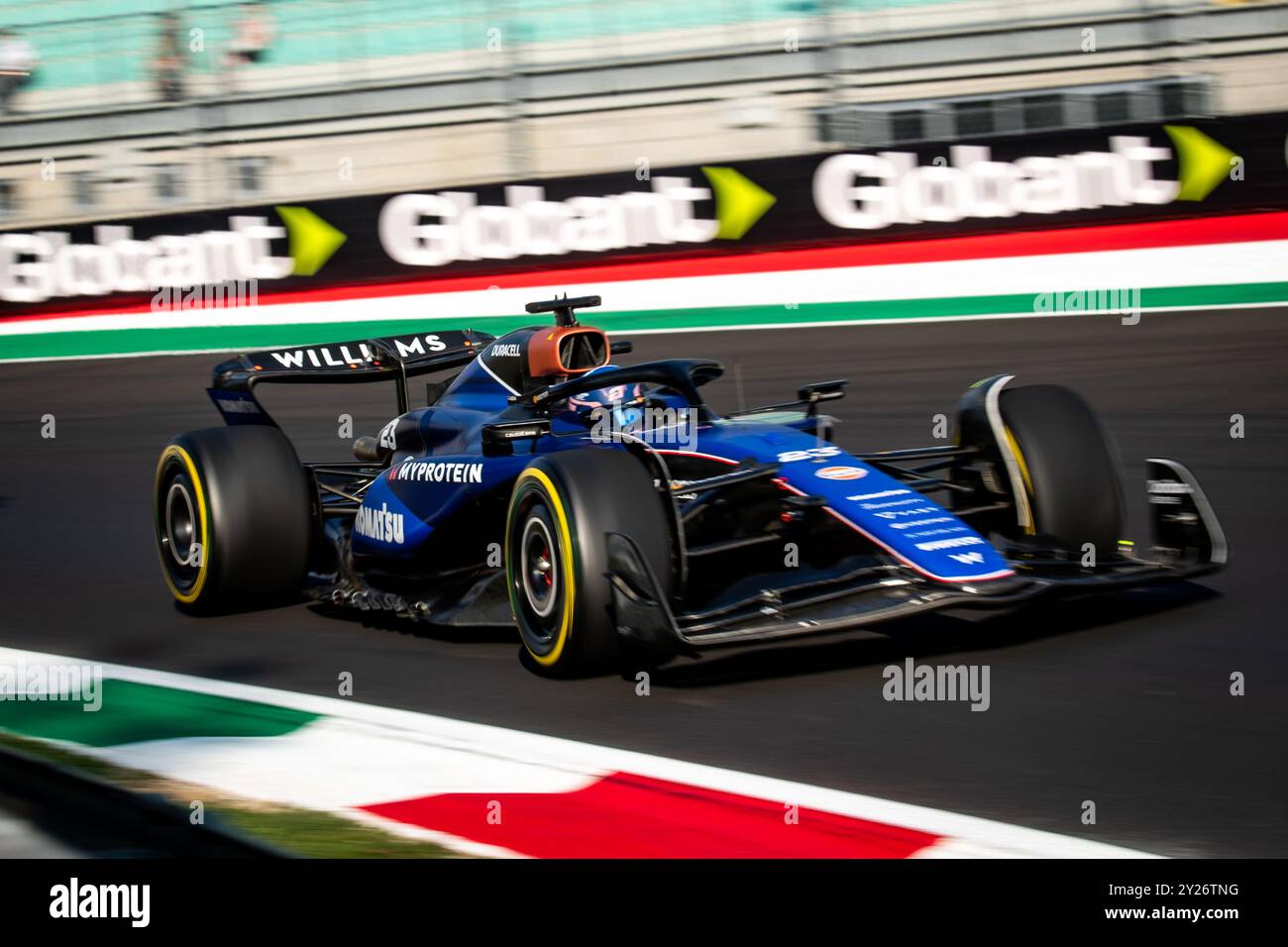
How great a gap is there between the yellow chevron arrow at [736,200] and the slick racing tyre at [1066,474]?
9863mm

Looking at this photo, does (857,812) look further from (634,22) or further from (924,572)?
(634,22)

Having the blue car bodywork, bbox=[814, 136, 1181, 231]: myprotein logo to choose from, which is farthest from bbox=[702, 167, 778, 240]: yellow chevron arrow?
the blue car bodywork

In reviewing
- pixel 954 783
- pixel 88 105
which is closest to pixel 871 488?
pixel 954 783

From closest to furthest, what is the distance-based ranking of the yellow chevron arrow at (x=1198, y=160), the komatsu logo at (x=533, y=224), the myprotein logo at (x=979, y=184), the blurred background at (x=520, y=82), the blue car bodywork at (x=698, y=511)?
the blue car bodywork at (x=698, y=511), the yellow chevron arrow at (x=1198, y=160), the myprotein logo at (x=979, y=184), the komatsu logo at (x=533, y=224), the blurred background at (x=520, y=82)

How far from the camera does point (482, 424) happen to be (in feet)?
21.8

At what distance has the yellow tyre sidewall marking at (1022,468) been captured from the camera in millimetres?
6066

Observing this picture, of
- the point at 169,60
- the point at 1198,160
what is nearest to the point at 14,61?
the point at 169,60

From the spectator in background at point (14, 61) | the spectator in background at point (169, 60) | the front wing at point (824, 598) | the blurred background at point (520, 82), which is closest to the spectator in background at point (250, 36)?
the blurred background at point (520, 82)

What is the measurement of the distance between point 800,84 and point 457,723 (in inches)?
538

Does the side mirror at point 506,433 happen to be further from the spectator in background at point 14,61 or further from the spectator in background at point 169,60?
the spectator in background at point 14,61

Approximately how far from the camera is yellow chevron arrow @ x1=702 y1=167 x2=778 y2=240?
15.9m

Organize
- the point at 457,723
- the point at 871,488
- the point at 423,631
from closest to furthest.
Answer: the point at 457,723
the point at 871,488
the point at 423,631

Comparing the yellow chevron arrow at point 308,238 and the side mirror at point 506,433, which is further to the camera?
the yellow chevron arrow at point 308,238

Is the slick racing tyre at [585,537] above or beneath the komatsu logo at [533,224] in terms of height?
beneath
